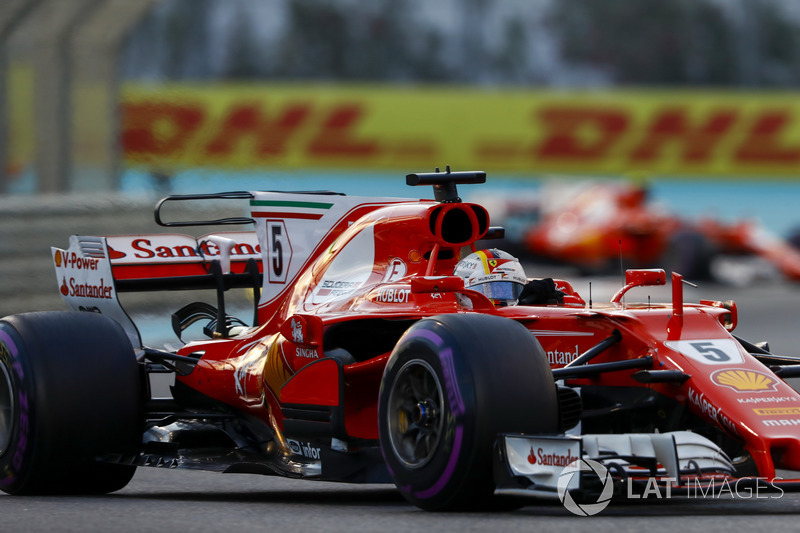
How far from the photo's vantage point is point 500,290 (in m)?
6.67

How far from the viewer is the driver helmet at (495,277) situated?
6652mm

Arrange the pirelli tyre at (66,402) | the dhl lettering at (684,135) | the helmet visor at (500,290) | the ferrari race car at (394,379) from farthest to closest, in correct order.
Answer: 1. the dhl lettering at (684,135)
2. the pirelli tyre at (66,402)
3. the helmet visor at (500,290)
4. the ferrari race car at (394,379)

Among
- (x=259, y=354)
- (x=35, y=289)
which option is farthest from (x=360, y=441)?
(x=35, y=289)

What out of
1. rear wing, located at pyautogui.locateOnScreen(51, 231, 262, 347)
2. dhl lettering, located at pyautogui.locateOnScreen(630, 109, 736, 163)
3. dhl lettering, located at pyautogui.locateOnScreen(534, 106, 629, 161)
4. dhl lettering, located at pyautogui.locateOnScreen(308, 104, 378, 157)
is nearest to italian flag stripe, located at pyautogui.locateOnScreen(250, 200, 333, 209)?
rear wing, located at pyautogui.locateOnScreen(51, 231, 262, 347)

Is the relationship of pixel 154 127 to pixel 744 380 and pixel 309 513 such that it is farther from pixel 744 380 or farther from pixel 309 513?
pixel 744 380

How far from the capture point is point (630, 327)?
608 centimetres

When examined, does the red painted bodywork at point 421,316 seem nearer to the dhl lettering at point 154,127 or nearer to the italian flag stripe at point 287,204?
the italian flag stripe at point 287,204

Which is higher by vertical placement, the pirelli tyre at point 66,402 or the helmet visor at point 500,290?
the helmet visor at point 500,290

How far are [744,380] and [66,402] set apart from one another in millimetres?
3108

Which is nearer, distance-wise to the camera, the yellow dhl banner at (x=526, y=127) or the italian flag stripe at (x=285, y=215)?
the italian flag stripe at (x=285, y=215)

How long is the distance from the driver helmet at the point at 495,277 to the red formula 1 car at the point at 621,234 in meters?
15.6

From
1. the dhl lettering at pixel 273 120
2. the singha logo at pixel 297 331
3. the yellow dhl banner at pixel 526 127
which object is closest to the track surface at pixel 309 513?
the singha logo at pixel 297 331
